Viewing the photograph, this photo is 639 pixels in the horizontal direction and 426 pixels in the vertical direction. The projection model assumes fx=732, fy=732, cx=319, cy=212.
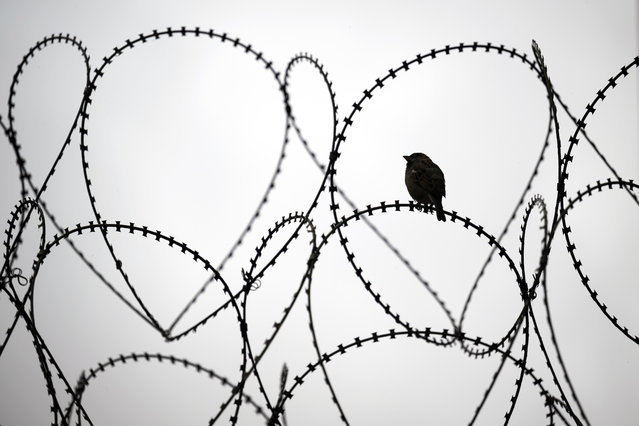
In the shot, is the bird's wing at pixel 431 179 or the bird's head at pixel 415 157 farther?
the bird's head at pixel 415 157

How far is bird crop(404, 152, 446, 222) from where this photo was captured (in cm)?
930

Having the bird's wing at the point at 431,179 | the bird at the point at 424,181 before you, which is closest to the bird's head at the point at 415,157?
→ the bird at the point at 424,181

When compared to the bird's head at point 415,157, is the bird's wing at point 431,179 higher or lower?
lower

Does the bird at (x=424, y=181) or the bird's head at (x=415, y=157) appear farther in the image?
the bird's head at (x=415, y=157)

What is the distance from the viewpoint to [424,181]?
31.1ft

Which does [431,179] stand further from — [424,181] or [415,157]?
[415,157]

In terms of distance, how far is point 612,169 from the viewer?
7.34m

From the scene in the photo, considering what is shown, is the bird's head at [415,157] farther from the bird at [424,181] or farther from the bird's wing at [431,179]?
the bird's wing at [431,179]

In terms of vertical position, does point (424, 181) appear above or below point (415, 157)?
below

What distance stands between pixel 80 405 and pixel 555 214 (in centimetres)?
444

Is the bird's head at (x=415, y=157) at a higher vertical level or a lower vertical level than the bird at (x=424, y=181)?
higher

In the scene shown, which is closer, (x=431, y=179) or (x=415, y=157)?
(x=431, y=179)

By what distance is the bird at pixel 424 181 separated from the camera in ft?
30.5

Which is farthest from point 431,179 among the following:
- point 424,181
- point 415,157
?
point 415,157
